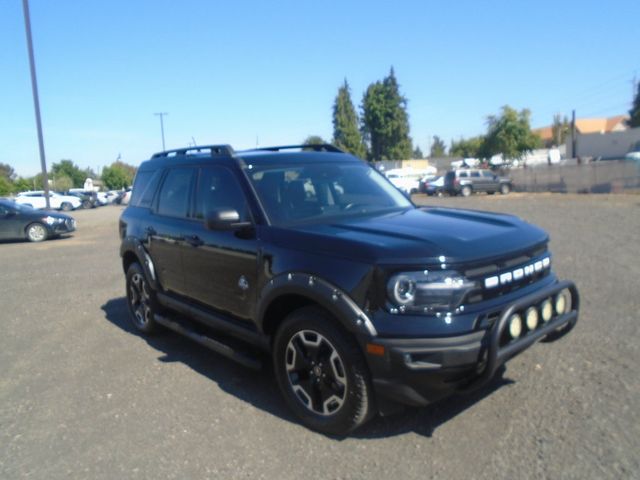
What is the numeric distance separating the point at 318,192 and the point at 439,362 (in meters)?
1.93

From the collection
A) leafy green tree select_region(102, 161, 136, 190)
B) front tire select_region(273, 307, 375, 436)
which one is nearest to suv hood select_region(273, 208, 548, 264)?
front tire select_region(273, 307, 375, 436)

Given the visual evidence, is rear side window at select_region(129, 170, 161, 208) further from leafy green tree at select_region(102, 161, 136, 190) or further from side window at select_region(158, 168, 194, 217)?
leafy green tree at select_region(102, 161, 136, 190)

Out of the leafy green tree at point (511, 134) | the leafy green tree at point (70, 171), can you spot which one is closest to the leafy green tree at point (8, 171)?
the leafy green tree at point (70, 171)

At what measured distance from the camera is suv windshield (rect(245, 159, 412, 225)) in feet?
14.1

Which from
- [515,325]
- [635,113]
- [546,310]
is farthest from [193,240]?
[635,113]

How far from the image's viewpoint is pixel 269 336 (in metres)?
4.11

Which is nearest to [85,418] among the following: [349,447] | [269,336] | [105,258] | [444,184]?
[269,336]

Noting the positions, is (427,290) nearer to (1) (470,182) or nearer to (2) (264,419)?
(2) (264,419)

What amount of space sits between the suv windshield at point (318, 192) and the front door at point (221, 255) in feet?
0.68

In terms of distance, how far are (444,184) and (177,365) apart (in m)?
32.8

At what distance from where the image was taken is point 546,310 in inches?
143

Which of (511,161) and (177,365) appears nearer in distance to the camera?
(177,365)

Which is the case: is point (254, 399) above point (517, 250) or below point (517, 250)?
below

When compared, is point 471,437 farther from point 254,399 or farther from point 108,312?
point 108,312
